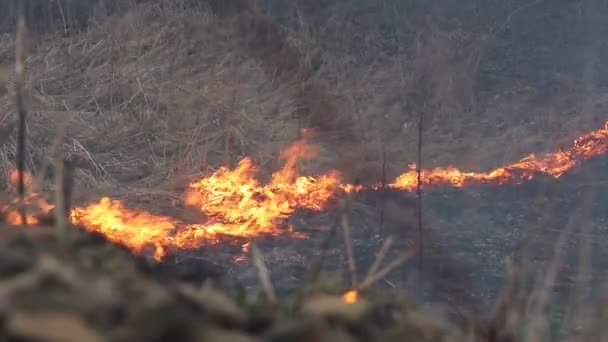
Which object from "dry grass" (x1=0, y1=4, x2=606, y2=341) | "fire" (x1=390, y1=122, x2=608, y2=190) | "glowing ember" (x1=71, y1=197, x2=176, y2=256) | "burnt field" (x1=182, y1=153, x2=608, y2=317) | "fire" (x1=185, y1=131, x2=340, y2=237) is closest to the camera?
"burnt field" (x1=182, y1=153, x2=608, y2=317)

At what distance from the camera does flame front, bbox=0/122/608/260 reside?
5.14m

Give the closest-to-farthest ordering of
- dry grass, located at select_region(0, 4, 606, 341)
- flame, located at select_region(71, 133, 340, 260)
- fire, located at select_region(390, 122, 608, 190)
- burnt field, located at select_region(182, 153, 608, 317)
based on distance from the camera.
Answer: burnt field, located at select_region(182, 153, 608, 317) → flame, located at select_region(71, 133, 340, 260) → fire, located at select_region(390, 122, 608, 190) → dry grass, located at select_region(0, 4, 606, 341)

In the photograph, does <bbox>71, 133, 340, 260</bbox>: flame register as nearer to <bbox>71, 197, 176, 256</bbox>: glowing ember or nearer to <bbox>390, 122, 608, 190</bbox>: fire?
<bbox>71, 197, 176, 256</bbox>: glowing ember

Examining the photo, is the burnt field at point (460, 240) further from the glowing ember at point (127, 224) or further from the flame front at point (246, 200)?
the glowing ember at point (127, 224)

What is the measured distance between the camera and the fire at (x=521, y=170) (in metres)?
6.55

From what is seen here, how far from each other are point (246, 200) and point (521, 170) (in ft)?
7.74

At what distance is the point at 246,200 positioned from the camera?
19.2 ft

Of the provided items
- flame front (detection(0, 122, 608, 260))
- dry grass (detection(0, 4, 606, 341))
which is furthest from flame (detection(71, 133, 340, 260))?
dry grass (detection(0, 4, 606, 341))

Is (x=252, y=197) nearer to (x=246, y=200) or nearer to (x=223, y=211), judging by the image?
(x=246, y=200)

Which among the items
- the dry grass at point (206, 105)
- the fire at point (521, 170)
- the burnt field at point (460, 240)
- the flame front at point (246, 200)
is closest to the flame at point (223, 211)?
the flame front at point (246, 200)

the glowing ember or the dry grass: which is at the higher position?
the dry grass

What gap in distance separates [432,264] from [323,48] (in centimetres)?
523

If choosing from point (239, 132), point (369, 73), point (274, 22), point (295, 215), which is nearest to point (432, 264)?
point (295, 215)

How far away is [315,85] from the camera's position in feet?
29.3
